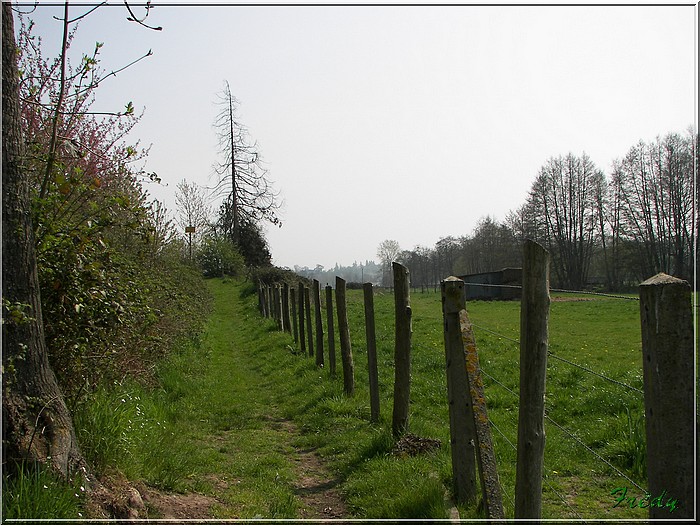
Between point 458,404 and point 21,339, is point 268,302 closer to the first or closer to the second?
point 458,404

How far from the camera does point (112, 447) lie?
15.4 ft

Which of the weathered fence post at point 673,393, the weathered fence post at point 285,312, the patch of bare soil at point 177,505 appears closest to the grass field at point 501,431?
the weathered fence post at point 673,393

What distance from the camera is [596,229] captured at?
49.5 metres

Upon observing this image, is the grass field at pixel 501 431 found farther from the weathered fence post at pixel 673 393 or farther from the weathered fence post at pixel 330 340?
the weathered fence post at pixel 673 393

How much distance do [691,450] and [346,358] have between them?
6.64 m

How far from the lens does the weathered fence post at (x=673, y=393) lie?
Answer: 7.63 feet

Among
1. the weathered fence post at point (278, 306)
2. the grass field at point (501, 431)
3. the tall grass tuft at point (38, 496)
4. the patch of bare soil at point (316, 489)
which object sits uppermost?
the weathered fence post at point (278, 306)

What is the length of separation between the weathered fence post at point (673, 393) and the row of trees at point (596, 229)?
2967 cm

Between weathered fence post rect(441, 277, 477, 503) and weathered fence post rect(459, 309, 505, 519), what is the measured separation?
31cm

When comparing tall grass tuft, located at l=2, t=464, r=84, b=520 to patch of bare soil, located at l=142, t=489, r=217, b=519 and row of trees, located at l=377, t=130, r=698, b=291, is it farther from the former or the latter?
row of trees, located at l=377, t=130, r=698, b=291

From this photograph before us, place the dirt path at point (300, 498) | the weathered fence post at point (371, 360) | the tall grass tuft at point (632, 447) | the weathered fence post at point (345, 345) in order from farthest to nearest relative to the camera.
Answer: the weathered fence post at point (345, 345) → the weathered fence post at point (371, 360) → the tall grass tuft at point (632, 447) → the dirt path at point (300, 498)

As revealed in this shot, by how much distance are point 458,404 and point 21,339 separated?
3324mm

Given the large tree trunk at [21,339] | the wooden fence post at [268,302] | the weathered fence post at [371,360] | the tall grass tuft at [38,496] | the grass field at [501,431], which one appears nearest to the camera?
the tall grass tuft at [38,496]

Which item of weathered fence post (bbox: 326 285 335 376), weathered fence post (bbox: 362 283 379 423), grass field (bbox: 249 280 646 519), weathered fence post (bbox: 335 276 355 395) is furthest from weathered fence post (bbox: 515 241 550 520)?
weathered fence post (bbox: 326 285 335 376)
